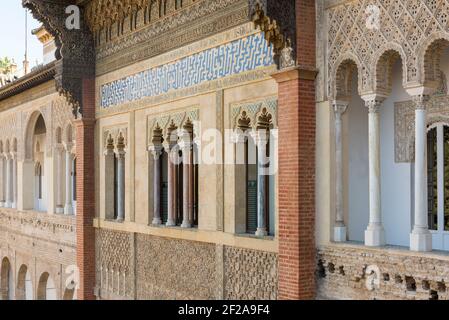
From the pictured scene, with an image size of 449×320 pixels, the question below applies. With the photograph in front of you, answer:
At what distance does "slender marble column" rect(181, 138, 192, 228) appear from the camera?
10164 mm

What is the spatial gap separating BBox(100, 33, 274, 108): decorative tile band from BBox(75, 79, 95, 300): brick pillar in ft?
1.37

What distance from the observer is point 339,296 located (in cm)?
720

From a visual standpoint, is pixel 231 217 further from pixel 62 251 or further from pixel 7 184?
pixel 7 184

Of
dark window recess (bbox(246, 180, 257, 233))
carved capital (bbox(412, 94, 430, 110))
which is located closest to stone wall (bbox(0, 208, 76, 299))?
dark window recess (bbox(246, 180, 257, 233))

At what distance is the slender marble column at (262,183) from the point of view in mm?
8453

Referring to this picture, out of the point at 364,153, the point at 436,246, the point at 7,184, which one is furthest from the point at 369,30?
the point at 7,184

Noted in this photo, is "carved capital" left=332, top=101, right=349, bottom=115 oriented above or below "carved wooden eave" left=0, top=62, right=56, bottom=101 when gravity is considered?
below

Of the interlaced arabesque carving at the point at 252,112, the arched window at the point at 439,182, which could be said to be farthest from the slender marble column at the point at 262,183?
the arched window at the point at 439,182

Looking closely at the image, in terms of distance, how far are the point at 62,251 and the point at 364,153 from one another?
8.84 metres

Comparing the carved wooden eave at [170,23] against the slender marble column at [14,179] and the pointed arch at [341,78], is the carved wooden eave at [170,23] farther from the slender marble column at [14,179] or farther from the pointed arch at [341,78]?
the slender marble column at [14,179]

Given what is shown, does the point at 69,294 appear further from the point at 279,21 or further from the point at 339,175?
the point at 279,21

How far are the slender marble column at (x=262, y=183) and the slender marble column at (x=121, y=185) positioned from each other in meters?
4.27

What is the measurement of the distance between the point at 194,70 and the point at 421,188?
431 centimetres

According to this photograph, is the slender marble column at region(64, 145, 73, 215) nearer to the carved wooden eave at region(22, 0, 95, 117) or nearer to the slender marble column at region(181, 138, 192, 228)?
the carved wooden eave at region(22, 0, 95, 117)
